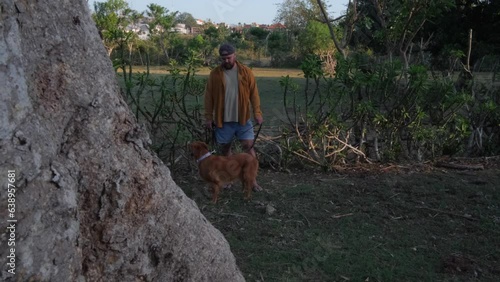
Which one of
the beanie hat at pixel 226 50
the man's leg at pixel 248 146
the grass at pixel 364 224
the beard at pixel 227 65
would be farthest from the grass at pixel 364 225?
the beanie hat at pixel 226 50

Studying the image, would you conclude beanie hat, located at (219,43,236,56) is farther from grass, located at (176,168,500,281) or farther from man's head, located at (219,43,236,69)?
grass, located at (176,168,500,281)

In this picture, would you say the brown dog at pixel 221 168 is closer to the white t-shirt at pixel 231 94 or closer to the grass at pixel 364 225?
the grass at pixel 364 225

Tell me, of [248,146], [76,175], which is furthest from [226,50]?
[76,175]

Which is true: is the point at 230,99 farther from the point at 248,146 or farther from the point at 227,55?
Result: the point at 248,146

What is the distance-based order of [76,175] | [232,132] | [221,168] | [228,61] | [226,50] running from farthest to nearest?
[232,132] → [228,61] → [226,50] → [221,168] → [76,175]

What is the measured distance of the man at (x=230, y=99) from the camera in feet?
21.3

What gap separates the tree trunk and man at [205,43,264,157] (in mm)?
3650

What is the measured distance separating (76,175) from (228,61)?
420 cm

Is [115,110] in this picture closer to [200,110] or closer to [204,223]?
[204,223]

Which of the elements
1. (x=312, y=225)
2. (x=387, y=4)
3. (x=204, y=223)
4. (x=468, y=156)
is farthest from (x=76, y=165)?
(x=387, y=4)

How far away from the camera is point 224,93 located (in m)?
6.51

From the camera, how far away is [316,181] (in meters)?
7.13

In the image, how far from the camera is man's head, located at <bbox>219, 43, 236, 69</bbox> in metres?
6.21

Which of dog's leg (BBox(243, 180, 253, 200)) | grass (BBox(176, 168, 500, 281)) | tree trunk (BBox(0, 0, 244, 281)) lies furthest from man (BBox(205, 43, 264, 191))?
tree trunk (BBox(0, 0, 244, 281))
